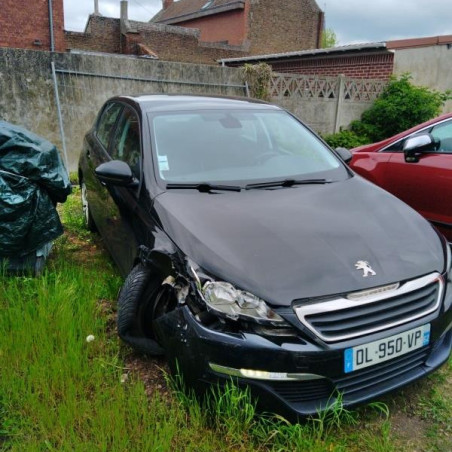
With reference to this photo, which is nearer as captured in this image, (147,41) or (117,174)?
(117,174)

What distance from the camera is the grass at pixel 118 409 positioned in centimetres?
210

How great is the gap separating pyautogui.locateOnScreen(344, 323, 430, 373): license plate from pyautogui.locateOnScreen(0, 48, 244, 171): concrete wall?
22.5 feet

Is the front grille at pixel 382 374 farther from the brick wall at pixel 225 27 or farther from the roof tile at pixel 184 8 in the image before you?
the roof tile at pixel 184 8

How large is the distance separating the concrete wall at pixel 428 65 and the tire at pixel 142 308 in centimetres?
1069

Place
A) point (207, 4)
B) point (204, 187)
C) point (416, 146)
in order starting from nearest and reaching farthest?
point (204, 187), point (416, 146), point (207, 4)

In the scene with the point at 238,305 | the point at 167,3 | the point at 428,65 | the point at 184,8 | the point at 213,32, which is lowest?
the point at 238,305

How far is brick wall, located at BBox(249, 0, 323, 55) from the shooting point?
25547 mm

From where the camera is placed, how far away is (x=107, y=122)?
14.8 feet

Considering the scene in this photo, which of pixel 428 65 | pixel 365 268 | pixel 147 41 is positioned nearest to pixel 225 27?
pixel 147 41

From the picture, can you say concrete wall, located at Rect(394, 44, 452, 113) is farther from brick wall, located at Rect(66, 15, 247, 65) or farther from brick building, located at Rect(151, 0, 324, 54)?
brick building, located at Rect(151, 0, 324, 54)

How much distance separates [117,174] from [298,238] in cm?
133

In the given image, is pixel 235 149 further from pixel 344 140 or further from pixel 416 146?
pixel 344 140

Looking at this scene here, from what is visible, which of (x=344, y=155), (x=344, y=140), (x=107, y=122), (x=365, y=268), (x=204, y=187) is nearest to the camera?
(x=365, y=268)

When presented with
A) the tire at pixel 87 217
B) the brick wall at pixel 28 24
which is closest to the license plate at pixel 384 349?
the tire at pixel 87 217
